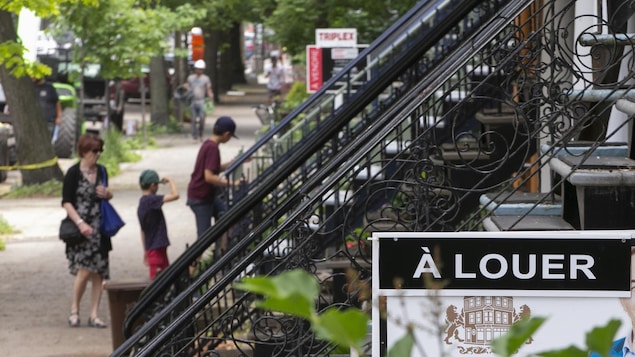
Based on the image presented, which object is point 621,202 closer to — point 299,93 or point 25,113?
point 25,113

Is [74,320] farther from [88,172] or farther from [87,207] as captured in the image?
[88,172]

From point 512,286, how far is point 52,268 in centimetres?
993

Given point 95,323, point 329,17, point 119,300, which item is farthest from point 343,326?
point 329,17

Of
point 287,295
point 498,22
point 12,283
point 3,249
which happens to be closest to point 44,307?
point 12,283

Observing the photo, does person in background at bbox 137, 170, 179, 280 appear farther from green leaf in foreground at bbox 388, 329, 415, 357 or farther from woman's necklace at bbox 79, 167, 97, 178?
green leaf in foreground at bbox 388, 329, 415, 357

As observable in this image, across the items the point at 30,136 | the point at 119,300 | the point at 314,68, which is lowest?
the point at 30,136

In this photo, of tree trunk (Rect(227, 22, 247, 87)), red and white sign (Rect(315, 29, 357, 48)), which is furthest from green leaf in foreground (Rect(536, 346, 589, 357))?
tree trunk (Rect(227, 22, 247, 87))

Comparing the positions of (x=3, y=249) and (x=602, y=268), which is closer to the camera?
(x=602, y=268)

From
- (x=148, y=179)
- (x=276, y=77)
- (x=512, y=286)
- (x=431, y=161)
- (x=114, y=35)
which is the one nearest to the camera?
(x=512, y=286)

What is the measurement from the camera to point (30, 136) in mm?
19984

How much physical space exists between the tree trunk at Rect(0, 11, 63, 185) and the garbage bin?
35.4 feet

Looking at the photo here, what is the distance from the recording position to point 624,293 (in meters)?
4.27

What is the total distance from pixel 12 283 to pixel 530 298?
913 centimetres

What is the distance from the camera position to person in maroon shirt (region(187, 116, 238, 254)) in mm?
11797
